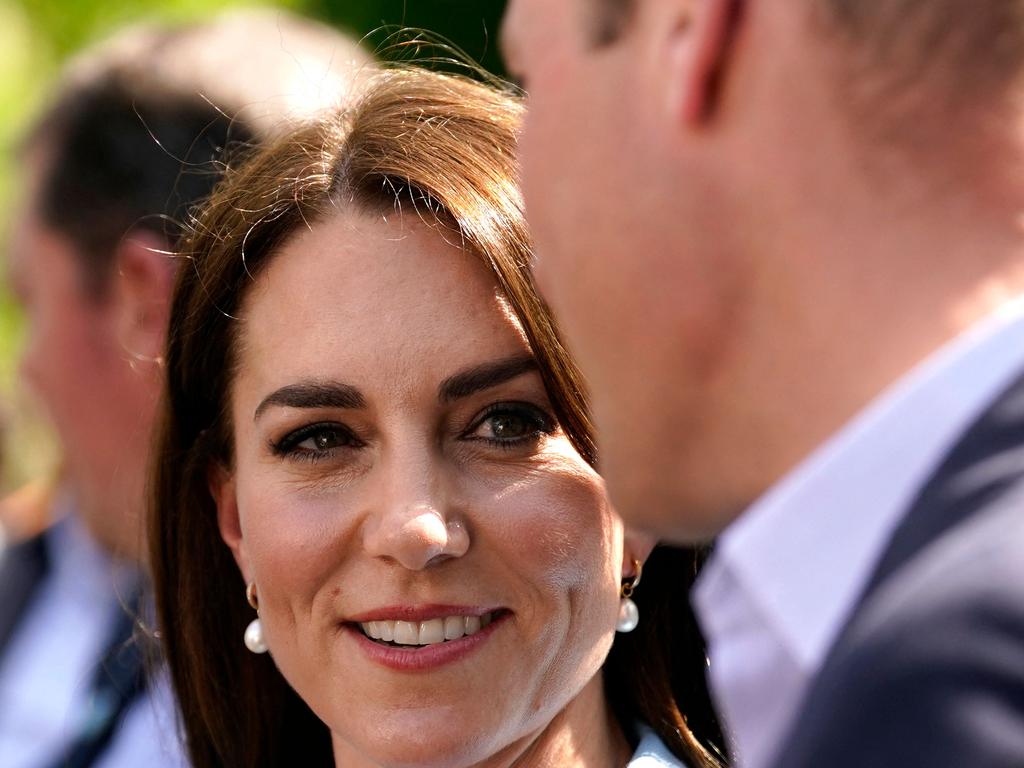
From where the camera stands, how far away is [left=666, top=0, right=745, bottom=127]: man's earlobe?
1388 mm

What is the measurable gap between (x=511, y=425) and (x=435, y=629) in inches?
12.9

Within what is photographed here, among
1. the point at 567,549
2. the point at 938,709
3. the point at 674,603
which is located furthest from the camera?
the point at 674,603

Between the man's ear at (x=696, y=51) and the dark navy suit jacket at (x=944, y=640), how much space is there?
394mm

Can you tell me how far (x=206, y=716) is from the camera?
9.73 feet

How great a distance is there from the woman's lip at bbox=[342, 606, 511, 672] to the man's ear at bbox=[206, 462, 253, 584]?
42 centimetres

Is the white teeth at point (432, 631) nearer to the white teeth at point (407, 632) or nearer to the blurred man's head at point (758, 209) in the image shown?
the white teeth at point (407, 632)

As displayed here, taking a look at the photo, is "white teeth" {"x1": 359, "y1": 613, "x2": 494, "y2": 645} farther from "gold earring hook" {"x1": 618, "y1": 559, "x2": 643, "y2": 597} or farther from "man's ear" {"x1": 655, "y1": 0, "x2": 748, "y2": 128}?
"man's ear" {"x1": 655, "y1": 0, "x2": 748, "y2": 128}

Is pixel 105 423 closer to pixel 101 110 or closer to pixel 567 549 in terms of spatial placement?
pixel 101 110

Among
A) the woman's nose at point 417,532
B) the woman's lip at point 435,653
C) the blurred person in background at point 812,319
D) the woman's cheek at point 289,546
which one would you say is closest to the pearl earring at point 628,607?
the woman's lip at point 435,653

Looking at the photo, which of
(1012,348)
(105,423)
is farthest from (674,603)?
(105,423)

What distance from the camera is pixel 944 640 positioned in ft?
3.59

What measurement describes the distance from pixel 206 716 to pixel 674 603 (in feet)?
3.03

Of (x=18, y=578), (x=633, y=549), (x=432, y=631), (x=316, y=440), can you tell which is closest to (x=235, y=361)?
(x=316, y=440)

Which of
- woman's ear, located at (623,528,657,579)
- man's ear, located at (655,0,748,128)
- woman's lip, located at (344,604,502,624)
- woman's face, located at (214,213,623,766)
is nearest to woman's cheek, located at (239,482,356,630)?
woman's face, located at (214,213,623,766)
